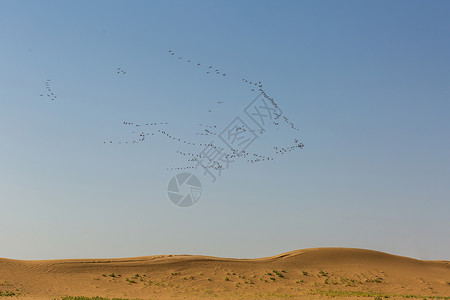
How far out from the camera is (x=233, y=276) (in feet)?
190

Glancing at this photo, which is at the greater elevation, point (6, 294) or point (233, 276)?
point (233, 276)

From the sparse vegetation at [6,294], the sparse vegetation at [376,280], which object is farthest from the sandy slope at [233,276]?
the sparse vegetation at [6,294]

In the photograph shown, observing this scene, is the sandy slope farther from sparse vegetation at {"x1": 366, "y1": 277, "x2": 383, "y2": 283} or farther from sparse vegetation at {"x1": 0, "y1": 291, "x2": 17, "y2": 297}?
sparse vegetation at {"x1": 0, "y1": 291, "x2": 17, "y2": 297}

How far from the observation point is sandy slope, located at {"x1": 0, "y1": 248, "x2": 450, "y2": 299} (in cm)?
5181

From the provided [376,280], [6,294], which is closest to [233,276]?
[376,280]

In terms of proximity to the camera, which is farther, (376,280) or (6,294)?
(376,280)

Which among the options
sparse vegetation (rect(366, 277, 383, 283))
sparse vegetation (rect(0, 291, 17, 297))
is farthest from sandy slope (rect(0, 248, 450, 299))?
sparse vegetation (rect(0, 291, 17, 297))

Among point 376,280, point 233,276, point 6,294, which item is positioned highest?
point 376,280

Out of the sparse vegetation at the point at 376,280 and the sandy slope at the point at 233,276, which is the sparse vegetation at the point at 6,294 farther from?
the sparse vegetation at the point at 376,280

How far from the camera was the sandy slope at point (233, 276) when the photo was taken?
2040 inches

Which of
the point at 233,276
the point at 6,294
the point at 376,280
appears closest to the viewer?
the point at 6,294

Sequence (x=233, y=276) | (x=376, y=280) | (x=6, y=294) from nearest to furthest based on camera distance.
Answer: (x=6, y=294)
(x=233, y=276)
(x=376, y=280)

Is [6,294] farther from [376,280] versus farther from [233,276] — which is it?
[376,280]

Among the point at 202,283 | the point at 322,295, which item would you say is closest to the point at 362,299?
the point at 322,295
